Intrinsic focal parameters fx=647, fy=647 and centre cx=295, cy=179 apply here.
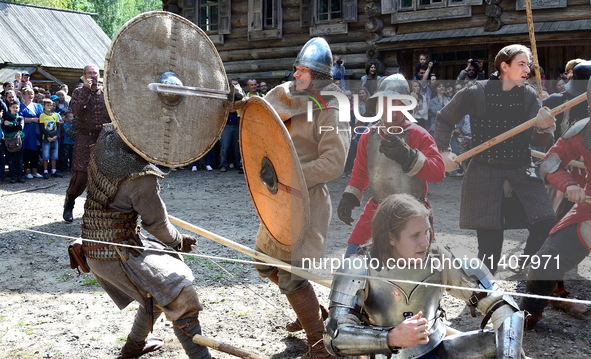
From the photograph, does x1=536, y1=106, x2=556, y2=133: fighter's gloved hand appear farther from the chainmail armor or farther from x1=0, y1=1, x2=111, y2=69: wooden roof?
x1=0, y1=1, x2=111, y2=69: wooden roof

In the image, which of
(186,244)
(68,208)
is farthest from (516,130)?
(68,208)

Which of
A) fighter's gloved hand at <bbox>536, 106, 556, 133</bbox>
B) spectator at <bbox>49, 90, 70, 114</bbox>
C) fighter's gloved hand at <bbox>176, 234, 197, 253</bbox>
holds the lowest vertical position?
fighter's gloved hand at <bbox>176, 234, 197, 253</bbox>

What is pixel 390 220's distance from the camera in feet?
7.68

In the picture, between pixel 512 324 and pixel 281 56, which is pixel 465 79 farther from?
pixel 512 324

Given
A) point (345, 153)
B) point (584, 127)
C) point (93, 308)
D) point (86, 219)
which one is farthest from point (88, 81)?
point (584, 127)

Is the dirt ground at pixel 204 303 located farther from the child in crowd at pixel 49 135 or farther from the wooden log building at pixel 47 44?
the wooden log building at pixel 47 44

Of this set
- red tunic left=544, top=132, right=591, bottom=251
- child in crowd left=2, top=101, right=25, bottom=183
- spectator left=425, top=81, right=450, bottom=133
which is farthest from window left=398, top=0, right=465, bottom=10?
red tunic left=544, top=132, right=591, bottom=251

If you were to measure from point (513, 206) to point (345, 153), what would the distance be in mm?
1469

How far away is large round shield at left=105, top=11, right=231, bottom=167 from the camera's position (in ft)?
9.05

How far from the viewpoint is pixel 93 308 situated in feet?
14.3

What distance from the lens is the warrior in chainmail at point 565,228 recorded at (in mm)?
3631

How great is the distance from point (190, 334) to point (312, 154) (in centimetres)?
107

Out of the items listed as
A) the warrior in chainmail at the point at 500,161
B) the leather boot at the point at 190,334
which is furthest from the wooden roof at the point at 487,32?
the leather boot at the point at 190,334

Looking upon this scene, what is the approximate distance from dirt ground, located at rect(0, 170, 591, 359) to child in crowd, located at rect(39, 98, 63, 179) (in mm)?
3776
